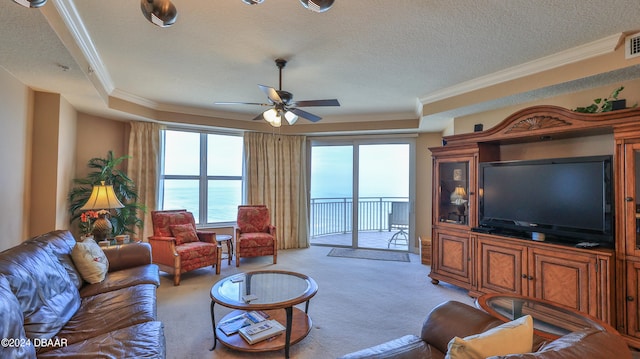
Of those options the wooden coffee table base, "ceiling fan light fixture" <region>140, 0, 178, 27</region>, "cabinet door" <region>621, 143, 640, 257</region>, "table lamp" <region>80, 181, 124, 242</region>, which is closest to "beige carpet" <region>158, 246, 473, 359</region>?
the wooden coffee table base

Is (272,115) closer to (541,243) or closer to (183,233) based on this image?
(183,233)

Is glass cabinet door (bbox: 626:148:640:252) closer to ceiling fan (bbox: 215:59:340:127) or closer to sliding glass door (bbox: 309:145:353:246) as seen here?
ceiling fan (bbox: 215:59:340:127)

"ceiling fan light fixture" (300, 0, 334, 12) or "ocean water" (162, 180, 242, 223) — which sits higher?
"ceiling fan light fixture" (300, 0, 334, 12)

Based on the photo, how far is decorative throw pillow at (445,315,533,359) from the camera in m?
1.01

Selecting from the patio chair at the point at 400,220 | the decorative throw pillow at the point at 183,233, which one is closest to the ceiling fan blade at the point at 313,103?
the decorative throw pillow at the point at 183,233

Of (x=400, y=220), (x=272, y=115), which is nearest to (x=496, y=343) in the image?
(x=272, y=115)

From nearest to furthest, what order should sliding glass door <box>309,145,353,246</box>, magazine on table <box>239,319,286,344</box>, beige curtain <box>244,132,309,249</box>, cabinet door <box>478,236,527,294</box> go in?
magazine on table <box>239,319,286,344</box> → cabinet door <box>478,236,527,294</box> → beige curtain <box>244,132,309,249</box> → sliding glass door <box>309,145,353,246</box>

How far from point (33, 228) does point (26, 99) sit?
1.45 metres

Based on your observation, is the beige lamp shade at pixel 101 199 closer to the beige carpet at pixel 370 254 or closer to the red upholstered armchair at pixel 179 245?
the red upholstered armchair at pixel 179 245

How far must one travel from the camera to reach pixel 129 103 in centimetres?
440

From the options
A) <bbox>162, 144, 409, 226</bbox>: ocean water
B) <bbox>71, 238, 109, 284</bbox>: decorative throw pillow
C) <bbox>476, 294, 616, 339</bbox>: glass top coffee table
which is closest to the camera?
<bbox>476, 294, 616, 339</bbox>: glass top coffee table

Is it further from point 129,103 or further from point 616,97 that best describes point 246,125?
point 616,97

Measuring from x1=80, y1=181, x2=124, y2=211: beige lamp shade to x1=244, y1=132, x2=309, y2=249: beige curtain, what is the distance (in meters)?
2.43

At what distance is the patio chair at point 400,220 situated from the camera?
5.83m
